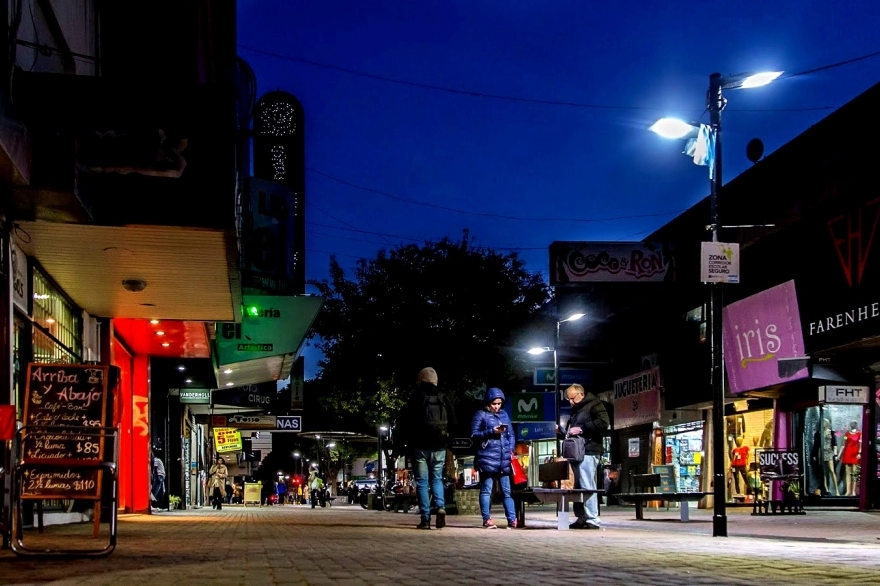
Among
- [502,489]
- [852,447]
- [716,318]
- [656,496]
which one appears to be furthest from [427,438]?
[852,447]

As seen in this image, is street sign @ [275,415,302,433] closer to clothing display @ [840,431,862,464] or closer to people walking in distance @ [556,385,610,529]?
clothing display @ [840,431,862,464]

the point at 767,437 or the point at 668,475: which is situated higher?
the point at 767,437

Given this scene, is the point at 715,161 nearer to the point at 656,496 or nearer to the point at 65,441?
the point at 656,496

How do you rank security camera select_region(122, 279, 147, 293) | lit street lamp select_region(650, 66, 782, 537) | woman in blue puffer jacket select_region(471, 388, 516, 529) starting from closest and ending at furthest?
lit street lamp select_region(650, 66, 782, 537) → woman in blue puffer jacket select_region(471, 388, 516, 529) → security camera select_region(122, 279, 147, 293)

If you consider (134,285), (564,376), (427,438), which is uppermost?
(134,285)

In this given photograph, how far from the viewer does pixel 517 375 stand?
34.8 metres

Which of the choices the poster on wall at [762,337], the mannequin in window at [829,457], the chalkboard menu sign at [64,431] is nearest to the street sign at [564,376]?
the poster on wall at [762,337]

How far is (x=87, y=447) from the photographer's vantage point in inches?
344

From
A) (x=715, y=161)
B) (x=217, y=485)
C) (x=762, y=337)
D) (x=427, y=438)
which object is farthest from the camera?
(x=217, y=485)

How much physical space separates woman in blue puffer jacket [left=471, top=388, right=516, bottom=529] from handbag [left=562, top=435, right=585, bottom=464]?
Answer: 0.71 metres

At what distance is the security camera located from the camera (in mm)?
15973

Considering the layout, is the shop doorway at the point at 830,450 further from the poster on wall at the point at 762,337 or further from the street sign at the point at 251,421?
the street sign at the point at 251,421

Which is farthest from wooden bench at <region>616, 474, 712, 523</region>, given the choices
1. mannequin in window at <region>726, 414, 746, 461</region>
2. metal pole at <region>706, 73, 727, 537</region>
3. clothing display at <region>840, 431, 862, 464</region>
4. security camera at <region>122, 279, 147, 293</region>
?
mannequin in window at <region>726, 414, 746, 461</region>

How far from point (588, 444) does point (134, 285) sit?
665 cm
